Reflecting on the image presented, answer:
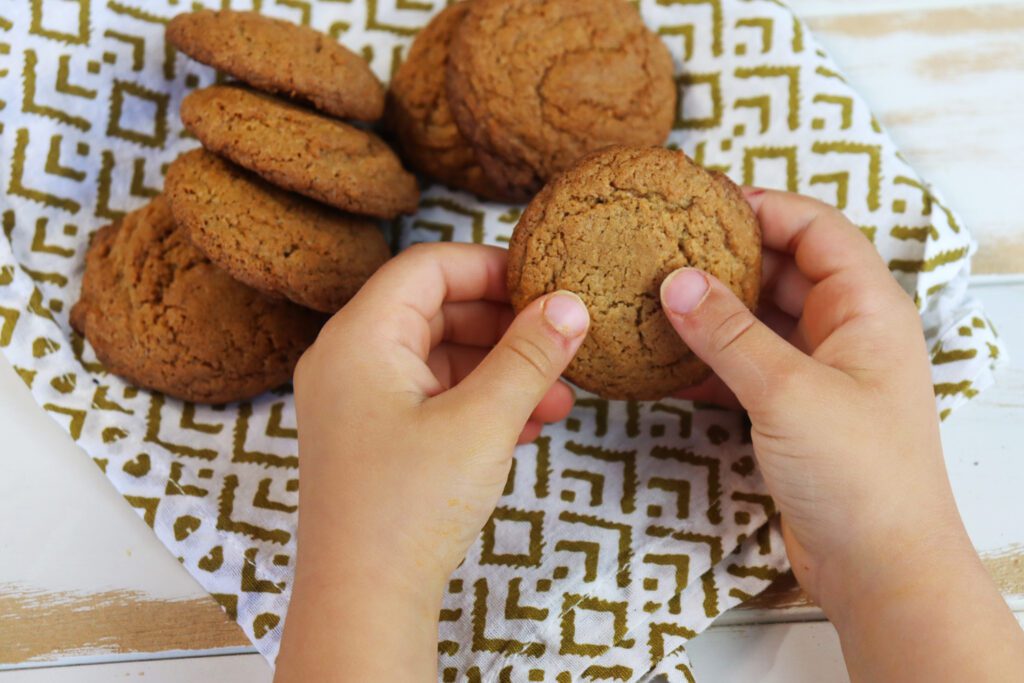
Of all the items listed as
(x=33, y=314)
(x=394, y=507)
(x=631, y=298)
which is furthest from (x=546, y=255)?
(x=33, y=314)

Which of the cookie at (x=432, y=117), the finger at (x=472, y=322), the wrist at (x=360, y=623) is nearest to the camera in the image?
the wrist at (x=360, y=623)

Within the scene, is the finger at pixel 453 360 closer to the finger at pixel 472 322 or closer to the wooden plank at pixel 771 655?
the finger at pixel 472 322

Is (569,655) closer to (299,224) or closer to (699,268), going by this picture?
(699,268)

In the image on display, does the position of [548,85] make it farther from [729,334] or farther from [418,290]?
[729,334]

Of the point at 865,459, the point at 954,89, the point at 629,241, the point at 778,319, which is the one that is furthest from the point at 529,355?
the point at 954,89

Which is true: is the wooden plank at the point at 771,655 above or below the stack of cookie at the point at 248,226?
below

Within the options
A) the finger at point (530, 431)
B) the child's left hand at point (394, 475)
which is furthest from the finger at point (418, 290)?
the finger at point (530, 431)
